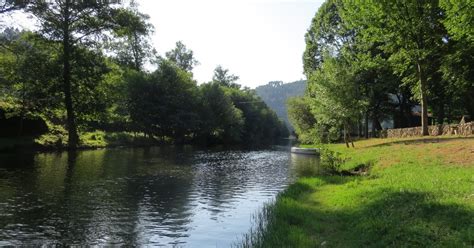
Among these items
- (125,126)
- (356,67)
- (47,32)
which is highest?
(47,32)

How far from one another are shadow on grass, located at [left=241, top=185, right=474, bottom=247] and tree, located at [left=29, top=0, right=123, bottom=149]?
40340mm

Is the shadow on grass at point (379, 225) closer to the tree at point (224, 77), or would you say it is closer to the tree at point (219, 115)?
the tree at point (219, 115)

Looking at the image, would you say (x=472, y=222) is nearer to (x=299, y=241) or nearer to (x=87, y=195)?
(x=299, y=241)

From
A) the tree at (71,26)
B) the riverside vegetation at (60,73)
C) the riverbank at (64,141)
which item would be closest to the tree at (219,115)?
the riverbank at (64,141)

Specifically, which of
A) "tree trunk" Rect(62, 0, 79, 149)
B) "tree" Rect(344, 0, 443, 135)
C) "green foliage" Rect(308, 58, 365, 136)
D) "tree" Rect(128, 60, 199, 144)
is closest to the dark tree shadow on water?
"green foliage" Rect(308, 58, 365, 136)

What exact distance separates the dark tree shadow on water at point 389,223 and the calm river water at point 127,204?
247 centimetres

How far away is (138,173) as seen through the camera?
1175 inches

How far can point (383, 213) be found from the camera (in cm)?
1313

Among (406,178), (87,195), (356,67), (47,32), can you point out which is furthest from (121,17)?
(406,178)

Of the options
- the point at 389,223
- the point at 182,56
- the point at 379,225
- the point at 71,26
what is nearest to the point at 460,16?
the point at 389,223

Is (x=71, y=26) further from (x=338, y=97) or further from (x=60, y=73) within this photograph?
(x=338, y=97)

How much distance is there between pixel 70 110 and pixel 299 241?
1747 inches

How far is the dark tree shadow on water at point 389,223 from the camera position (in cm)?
995

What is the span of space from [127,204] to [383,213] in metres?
11.3
